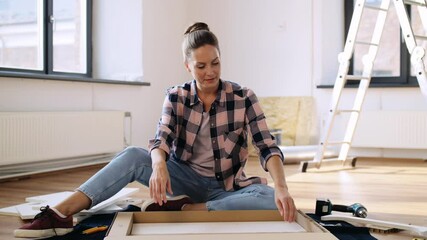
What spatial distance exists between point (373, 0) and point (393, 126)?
1.20m

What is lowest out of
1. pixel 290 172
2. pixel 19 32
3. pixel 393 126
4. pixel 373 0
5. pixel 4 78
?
pixel 290 172

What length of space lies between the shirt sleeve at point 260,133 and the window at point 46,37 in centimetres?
230

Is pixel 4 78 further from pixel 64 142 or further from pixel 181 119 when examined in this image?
pixel 181 119

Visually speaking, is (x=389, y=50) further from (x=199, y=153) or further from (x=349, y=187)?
(x=199, y=153)

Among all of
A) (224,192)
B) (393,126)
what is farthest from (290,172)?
(224,192)

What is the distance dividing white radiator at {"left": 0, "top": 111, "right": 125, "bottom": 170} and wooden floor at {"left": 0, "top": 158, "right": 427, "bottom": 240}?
150 mm

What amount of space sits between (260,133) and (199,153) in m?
0.24

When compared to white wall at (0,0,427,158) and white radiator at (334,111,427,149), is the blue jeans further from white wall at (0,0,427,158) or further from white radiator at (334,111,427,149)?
white radiator at (334,111,427,149)

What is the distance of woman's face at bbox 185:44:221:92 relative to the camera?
1680mm

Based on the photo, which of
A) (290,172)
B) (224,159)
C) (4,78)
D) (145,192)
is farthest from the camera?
(290,172)

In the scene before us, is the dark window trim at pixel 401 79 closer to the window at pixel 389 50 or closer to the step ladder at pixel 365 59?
the window at pixel 389 50

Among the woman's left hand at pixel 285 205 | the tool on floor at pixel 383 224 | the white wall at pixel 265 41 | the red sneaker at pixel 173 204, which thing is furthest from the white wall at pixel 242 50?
the woman's left hand at pixel 285 205

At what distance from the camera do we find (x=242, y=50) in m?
5.00

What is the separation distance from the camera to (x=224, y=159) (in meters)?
1.77
